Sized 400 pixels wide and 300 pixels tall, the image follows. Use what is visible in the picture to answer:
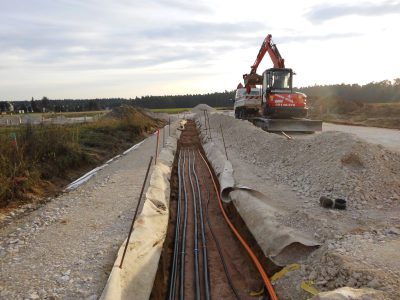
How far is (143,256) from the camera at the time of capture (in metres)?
5.93

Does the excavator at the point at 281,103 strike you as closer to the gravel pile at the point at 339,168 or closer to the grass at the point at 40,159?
the gravel pile at the point at 339,168

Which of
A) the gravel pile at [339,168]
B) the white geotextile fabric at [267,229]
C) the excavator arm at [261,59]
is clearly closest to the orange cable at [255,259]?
the white geotextile fabric at [267,229]

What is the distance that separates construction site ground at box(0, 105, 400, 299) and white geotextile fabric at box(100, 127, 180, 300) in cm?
32

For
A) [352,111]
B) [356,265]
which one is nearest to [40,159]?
[356,265]

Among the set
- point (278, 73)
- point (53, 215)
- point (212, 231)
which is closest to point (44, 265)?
point (53, 215)

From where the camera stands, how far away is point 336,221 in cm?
679

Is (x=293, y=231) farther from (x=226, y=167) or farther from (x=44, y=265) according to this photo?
(x=226, y=167)

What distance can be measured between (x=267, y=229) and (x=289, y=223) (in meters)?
0.45

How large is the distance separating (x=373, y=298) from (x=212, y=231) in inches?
183

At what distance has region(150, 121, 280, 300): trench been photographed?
5.85 metres

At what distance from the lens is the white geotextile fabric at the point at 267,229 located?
227 inches

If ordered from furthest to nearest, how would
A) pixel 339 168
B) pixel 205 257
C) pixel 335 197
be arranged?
1. pixel 339 168
2. pixel 335 197
3. pixel 205 257

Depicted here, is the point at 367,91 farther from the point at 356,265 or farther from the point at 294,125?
the point at 356,265

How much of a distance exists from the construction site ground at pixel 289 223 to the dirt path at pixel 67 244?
0.05 feet
